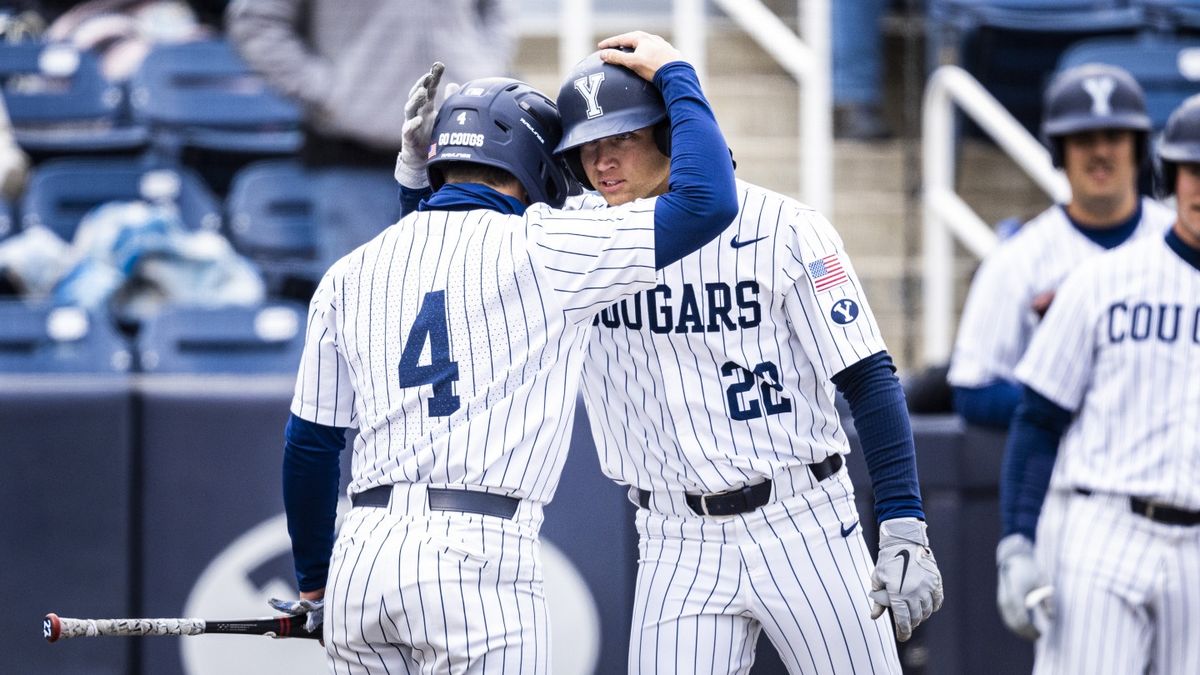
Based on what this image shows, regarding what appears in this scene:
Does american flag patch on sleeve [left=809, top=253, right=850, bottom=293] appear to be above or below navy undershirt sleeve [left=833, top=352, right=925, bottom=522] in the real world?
above

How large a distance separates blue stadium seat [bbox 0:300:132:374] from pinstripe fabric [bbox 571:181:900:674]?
Result: 2.46m

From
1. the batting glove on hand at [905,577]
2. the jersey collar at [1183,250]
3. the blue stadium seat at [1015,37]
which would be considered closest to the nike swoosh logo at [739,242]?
the batting glove on hand at [905,577]

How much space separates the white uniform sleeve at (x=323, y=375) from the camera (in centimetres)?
288

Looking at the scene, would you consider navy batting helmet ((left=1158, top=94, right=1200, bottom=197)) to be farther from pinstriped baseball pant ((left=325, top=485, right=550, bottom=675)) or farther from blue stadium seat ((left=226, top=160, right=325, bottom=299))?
blue stadium seat ((left=226, top=160, right=325, bottom=299))

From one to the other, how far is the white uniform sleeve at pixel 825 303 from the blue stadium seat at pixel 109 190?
12.3ft

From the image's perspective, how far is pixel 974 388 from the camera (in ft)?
15.3

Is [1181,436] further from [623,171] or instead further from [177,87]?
[177,87]

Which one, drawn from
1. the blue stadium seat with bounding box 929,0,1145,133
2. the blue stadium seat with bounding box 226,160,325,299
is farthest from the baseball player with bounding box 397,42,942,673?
the blue stadium seat with bounding box 929,0,1145,133

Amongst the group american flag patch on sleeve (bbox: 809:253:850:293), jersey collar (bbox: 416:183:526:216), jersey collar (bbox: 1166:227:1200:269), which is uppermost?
jersey collar (bbox: 416:183:526:216)

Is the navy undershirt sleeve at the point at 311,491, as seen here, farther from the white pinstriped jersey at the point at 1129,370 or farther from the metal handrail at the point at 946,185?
the metal handrail at the point at 946,185

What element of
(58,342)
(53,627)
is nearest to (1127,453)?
(53,627)

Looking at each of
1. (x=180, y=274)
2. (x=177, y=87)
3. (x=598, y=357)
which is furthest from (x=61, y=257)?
(x=598, y=357)

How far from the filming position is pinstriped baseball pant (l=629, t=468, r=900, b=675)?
301cm

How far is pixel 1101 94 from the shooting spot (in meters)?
4.50
